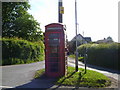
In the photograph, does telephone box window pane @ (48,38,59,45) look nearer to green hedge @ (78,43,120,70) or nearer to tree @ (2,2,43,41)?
green hedge @ (78,43,120,70)

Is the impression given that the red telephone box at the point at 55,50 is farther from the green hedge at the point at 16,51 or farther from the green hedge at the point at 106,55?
the green hedge at the point at 16,51

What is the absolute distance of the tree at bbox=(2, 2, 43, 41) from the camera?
28.0m

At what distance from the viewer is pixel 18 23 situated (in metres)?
28.0

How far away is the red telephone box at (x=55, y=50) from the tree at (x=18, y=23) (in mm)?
19262

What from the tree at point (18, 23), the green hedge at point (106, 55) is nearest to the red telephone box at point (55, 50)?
the green hedge at point (106, 55)

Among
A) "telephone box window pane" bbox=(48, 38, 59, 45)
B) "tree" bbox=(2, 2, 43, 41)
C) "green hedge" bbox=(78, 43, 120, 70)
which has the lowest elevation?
"green hedge" bbox=(78, 43, 120, 70)

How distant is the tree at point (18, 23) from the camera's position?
28047 millimetres

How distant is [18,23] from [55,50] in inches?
789

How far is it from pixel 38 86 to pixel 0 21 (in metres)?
20.8

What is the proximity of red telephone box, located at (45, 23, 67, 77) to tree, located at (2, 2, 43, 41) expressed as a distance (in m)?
19.3

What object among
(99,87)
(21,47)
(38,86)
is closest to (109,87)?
(99,87)

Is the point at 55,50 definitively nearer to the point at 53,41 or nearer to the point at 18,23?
the point at 53,41

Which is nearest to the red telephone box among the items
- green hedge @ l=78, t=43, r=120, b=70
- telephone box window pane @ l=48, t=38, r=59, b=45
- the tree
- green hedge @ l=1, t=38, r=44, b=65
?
telephone box window pane @ l=48, t=38, r=59, b=45

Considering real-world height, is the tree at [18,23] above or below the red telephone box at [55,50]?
above
